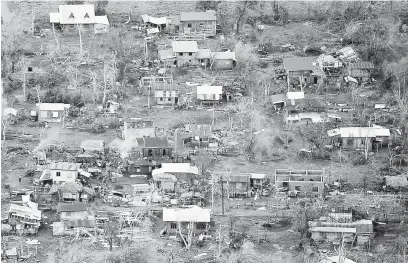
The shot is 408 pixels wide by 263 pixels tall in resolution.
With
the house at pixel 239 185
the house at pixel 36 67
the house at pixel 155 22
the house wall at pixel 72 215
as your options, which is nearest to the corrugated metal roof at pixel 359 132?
the house at pixel 239 185

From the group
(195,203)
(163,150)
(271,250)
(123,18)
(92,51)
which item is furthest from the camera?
(123,18)

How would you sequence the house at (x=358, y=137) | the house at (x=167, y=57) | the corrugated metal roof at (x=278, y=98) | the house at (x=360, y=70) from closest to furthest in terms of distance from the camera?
the house at (x=358, y=137), the corrugated metal roof at (x=278, y=98), the house at (x=360, y=70), the house at (x=167, y=57)

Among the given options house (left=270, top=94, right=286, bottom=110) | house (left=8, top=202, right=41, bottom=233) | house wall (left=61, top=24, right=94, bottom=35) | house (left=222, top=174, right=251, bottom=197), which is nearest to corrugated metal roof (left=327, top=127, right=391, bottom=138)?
house (left=270, top=94, right=286, bottom=110)

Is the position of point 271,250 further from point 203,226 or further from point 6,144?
point 6,144

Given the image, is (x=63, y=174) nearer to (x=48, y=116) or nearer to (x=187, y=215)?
(x=187, y=215)

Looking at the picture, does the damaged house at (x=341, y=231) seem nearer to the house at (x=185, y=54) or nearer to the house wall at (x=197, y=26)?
the house at (x=185, y=54)

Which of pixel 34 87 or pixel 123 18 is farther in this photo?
pixel 123 18

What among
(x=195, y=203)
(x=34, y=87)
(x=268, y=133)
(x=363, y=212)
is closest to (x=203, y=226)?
(x=195, y=203)
